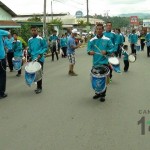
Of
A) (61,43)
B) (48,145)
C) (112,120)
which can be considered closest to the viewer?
(48,145)

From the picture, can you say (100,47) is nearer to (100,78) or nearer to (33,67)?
(100,78)

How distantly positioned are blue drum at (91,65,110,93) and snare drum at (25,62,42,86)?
1840mm

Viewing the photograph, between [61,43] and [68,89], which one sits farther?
[61,43]

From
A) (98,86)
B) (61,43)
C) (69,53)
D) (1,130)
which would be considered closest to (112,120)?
(98,86)

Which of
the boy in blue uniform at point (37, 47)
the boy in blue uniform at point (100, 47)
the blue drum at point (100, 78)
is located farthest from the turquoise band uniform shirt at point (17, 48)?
the blue drum at point (100, 78)

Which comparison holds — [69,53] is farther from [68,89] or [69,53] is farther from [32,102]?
[32,102]

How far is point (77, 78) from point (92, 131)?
22.4ft

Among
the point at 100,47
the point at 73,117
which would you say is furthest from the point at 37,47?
the point at 73,117

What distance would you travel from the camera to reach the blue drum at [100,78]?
337 inches

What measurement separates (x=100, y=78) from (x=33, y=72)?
2137mm

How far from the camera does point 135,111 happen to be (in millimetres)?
A: 7855

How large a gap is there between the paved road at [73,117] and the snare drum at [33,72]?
44cm

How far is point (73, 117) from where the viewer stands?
24.4ft

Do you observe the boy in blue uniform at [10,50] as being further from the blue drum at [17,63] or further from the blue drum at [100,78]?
the blue drum at [100,78]
